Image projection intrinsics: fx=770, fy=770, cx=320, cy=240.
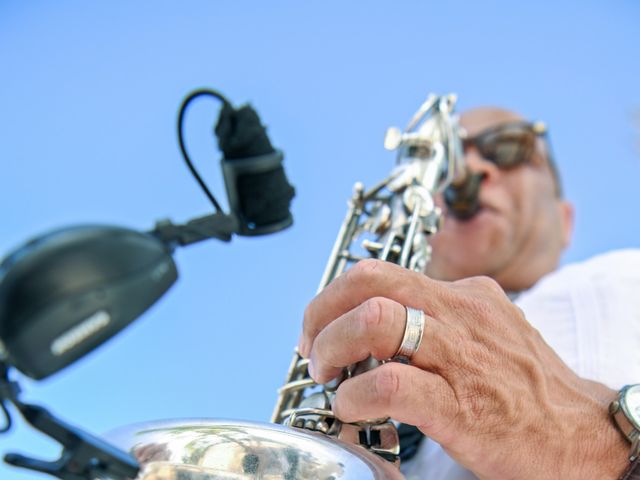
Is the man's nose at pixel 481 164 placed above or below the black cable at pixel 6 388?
below

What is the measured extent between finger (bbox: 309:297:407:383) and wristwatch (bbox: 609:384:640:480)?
1.26 ft

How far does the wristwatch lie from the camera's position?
3.60 feet

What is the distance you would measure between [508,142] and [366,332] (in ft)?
6.62

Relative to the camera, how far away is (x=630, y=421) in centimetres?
→ 110

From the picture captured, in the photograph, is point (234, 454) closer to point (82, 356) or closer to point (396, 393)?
point (396, 393)

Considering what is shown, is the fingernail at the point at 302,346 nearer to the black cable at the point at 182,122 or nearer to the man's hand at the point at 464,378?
the man's hand at the point at 464,378

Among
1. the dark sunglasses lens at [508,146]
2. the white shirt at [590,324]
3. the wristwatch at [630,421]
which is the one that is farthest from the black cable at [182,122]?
the dark sunglasses lens at [508,146]

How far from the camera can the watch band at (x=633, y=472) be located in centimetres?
110

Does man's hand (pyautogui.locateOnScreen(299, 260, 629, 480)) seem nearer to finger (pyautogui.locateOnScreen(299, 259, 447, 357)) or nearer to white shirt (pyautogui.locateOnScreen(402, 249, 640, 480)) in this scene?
A: finger (pyautogui.locateOnScreen(299, 259, 447, 357))

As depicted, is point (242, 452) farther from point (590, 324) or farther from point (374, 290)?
point (590, 324)

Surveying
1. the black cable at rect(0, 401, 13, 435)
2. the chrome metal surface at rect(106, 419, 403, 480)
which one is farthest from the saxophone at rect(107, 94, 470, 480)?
the black cable at rect(0, 401, 13, 435)

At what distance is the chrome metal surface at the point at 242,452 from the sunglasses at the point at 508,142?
1802mm

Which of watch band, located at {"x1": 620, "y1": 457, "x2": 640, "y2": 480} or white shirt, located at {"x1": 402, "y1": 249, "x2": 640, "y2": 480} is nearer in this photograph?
watch band, located at {"x1": 620, "y1": 457, "x2": 640, "y2": 480}

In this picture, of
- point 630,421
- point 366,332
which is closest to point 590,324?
point 630,421
